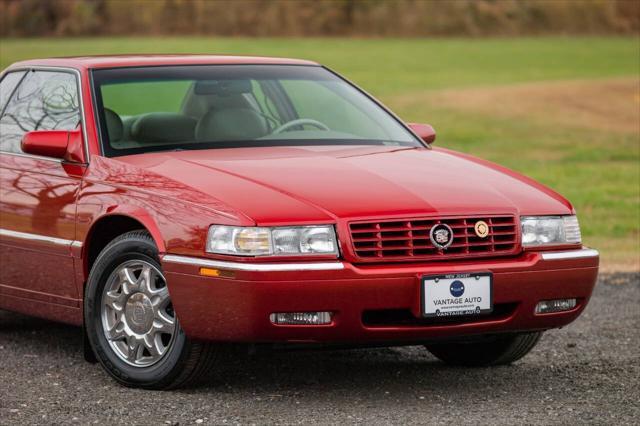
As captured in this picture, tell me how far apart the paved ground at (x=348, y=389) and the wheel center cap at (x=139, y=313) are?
0.28m

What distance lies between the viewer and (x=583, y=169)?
21.4 metres

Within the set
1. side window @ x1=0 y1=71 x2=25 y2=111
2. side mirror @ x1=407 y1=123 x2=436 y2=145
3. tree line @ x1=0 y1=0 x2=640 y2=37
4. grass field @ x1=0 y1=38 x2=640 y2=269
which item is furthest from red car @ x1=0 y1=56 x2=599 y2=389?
tree line @ x1=0 y1=0 x2=640 y2=37

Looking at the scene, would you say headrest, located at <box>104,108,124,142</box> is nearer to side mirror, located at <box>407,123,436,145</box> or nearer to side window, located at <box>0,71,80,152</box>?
side window, located at <box>0,71,80,152</box>

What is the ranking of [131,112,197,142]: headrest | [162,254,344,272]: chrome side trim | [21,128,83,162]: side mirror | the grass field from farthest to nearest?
the grass field → [131,112,197,142]: headrest → [21,128,83,162]: side mirror → [162,254,344,272]: chrome side trim

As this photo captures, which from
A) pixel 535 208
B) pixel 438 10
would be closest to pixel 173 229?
pixel 535 208

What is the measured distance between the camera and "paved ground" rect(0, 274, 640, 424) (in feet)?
18.0

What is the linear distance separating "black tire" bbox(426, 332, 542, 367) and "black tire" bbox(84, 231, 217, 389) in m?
1.38

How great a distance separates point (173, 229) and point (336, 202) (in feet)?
2.24

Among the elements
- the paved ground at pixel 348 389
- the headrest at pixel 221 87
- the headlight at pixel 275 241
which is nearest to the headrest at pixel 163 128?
the headrest at pixel 221 87

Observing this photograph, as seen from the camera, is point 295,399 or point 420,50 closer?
point 295,399

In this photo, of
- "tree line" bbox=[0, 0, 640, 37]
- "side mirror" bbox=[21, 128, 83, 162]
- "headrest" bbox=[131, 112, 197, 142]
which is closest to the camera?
"side mirror" bbox=[21, 128, 83, 162]

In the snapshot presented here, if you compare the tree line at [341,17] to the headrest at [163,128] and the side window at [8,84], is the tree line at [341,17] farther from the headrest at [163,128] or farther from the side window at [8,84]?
the headrest at [163,128]

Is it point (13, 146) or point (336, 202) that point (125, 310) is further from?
point (13, 146)

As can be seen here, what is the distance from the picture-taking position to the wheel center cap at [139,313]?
593cm
